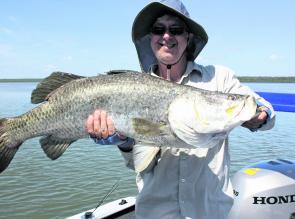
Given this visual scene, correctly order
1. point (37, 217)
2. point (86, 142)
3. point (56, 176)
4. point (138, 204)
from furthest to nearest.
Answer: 1. point (86, 142)
2. point (56, 176)
3. point (37, 217)
4. point (138, 204)

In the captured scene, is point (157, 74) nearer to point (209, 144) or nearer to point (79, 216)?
point (209, 144)

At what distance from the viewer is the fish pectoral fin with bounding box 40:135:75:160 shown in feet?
12.3

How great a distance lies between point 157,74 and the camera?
3.81 meters

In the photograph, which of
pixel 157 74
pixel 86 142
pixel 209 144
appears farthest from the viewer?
pixel 86 142

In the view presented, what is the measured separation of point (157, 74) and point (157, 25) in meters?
0.47

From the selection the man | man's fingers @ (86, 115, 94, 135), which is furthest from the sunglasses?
man's fingers @ (86, 115, 94, 135)

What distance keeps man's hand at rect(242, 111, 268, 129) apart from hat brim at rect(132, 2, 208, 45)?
1.05 metres

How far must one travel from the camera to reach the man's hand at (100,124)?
11.1 feet

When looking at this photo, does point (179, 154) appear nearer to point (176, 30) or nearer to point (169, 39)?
point (169, 39)

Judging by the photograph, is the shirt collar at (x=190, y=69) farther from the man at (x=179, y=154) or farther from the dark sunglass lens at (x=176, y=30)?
the dark sunglass lens at (x=176, y=30)

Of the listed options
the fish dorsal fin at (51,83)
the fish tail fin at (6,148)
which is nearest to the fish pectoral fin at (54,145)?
the fish tail fin at (6,148)

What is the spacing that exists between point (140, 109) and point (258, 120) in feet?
3.21

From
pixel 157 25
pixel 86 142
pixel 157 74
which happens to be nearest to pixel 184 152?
pixel 157 74

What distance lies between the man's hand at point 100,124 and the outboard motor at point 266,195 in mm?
2264
